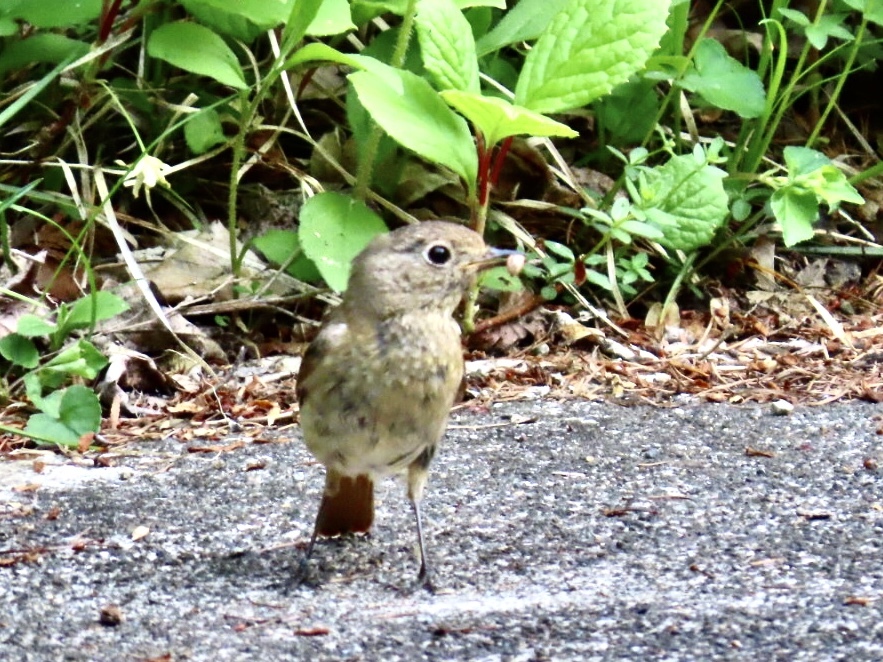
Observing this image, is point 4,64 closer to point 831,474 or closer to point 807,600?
point 831,474

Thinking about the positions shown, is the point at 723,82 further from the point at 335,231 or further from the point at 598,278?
the point at 335,231

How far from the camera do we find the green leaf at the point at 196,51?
4.52 m

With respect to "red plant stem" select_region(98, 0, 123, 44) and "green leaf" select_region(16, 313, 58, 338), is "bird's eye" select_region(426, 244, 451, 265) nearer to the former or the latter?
"green leaf" select_region(16, 313, 58, 338)

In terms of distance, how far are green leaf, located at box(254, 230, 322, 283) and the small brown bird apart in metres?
1.60

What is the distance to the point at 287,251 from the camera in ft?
16.3

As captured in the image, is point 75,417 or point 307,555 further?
point 75,417

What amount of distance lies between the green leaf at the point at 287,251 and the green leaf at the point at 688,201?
50.9 inches

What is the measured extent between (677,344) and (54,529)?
2670mm

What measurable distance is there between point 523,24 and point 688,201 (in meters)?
0.91

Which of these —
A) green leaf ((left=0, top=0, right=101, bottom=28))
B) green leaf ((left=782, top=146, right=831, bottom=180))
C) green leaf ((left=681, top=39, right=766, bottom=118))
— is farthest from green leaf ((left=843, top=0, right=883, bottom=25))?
green leaf ((left=0, top=0, right=101, bottom=28))

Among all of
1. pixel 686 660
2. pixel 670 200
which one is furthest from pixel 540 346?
pixel 686 660

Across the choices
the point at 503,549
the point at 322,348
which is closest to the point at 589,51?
the point at 322,348

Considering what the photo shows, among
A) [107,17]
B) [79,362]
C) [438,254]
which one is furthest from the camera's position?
[107,17]

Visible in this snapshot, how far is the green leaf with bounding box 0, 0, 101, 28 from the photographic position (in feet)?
15.0
